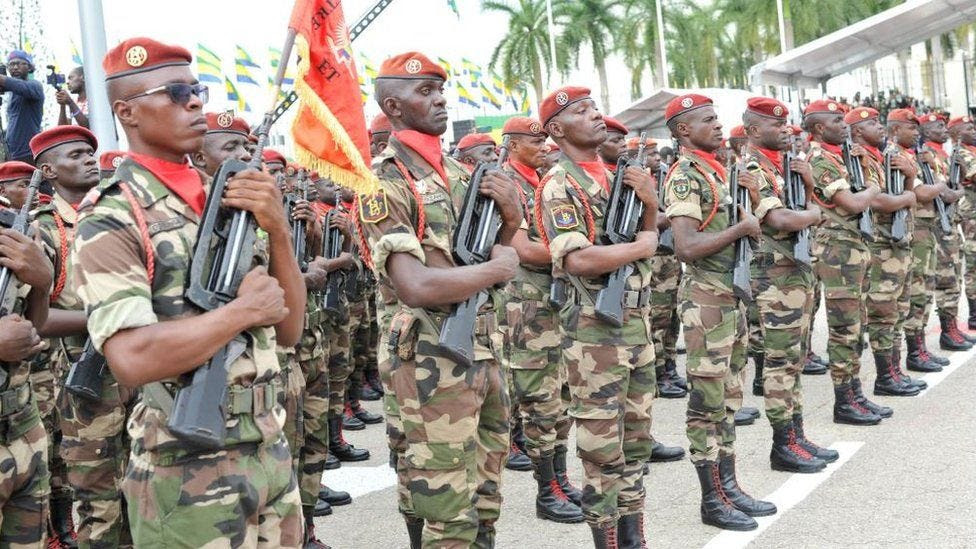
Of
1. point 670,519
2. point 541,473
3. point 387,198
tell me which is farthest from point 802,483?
point 387,198

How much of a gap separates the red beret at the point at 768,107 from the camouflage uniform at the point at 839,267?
1.13 meters

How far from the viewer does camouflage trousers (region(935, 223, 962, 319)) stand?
10258 millimetres

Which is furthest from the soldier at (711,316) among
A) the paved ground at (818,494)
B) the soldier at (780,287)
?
the soldier at (780,287)

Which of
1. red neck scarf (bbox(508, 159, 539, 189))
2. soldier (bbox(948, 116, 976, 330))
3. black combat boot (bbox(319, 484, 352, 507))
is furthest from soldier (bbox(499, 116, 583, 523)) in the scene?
soldier (bbox(948, 116, 976, 330))

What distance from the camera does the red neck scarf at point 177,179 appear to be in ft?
9.57

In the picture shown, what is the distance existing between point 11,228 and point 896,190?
7124 mm

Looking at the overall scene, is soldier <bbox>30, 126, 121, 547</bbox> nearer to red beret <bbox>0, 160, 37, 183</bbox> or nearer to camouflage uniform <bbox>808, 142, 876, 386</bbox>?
red beret <bbox>0, 160, 37, 183</bbox>

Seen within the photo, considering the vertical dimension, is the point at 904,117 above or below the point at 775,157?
above

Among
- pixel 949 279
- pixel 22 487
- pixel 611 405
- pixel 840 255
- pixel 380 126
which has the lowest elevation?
pixel 949 279

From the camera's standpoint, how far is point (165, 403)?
2.80 m

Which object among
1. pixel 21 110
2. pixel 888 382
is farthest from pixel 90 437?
pixel 888 382

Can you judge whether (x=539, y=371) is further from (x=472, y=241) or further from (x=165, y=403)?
(x=165, y=403)

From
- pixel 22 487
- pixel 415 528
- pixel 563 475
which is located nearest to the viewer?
pixel 22 487

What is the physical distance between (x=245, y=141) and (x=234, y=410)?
2762mm
